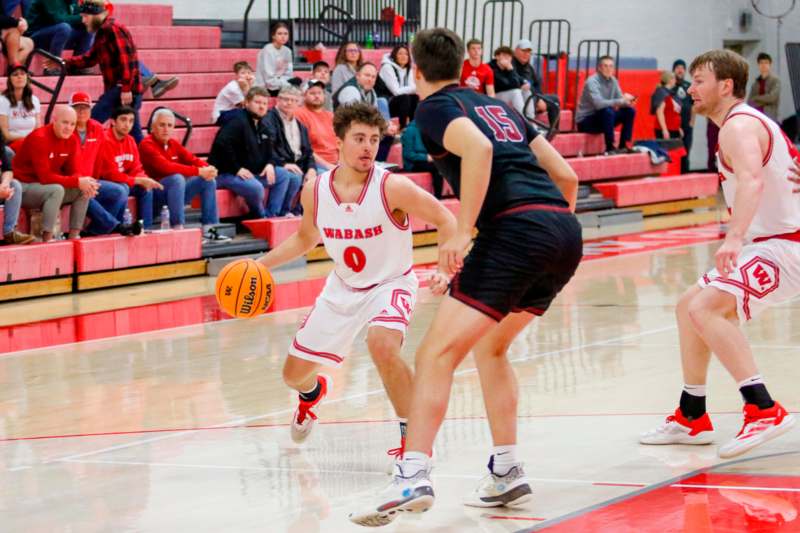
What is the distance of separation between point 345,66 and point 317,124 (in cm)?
158

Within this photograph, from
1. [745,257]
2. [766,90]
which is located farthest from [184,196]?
[766,90]

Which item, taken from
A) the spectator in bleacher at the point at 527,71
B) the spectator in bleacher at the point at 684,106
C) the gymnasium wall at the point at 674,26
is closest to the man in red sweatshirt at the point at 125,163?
the spectator in bleacher at the point at 527,71

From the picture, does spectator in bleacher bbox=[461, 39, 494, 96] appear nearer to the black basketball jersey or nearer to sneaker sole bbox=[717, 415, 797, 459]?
sneaker sole bbox=[717, 415, 797, 459]

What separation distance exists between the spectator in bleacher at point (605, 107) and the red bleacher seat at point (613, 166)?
0.33m

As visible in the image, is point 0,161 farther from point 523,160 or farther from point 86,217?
point 523,160

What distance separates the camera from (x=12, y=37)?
48.0ft

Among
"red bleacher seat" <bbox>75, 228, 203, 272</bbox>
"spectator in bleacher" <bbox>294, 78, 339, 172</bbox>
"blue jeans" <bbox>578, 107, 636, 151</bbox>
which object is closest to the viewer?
"red bleacher seat" <bbox>75, 228, 203, 272</bbox>

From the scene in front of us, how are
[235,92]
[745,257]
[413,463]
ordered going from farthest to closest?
[235,92]
[745,257]
[413,463]

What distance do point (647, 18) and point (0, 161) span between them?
1722 cm

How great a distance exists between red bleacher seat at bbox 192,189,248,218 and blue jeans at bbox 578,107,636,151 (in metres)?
8.04

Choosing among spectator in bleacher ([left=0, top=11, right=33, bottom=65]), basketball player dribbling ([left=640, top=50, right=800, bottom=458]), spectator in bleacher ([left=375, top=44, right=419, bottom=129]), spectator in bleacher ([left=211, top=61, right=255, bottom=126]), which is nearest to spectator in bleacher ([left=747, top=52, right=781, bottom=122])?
spectator in bleacher ([left=375, top=44, right=419, bottom=129])

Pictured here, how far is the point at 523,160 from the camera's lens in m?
5.12

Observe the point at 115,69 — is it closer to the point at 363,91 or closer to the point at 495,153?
the point at 363,91

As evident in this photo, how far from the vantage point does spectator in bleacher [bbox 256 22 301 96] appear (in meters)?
17.2
